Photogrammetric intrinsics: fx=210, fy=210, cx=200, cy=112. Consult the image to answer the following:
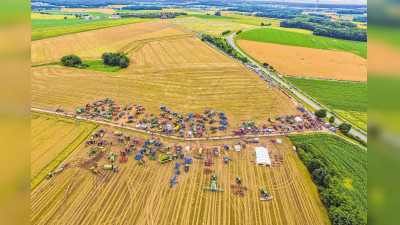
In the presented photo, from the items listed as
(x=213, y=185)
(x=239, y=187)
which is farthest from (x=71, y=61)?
(x=239, y=187)

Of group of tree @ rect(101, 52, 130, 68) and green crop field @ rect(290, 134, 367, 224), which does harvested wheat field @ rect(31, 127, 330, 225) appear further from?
group of tree @ rect(101, 52, 130, 68)

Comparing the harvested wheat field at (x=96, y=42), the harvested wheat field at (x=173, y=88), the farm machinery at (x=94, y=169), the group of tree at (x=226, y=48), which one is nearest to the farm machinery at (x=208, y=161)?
the harvested wheat field at (x=173, y=88)

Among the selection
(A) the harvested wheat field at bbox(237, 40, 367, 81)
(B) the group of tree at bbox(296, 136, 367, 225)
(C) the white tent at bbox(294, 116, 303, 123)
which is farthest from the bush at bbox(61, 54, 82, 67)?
(B) the group of tree at bbox(296, 136, 367, 225)

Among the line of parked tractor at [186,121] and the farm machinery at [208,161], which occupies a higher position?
the line of parked tractor at [186,121]

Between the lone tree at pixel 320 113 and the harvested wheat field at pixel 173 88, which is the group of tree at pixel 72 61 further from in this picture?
the lone tree at pixel 320 113

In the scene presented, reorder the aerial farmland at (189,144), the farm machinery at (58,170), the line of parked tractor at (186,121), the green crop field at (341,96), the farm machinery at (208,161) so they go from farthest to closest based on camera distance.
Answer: the green crop field at (341,96) < the line of parked tractor at (186,121) < the farm machinery at (208,161) < the farm machinery at (58,170) < the aerial farmland at (189,144)

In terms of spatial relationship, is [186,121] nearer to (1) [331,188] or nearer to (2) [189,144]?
(2) [189,144]
